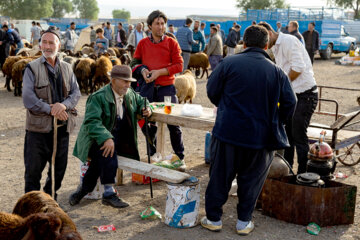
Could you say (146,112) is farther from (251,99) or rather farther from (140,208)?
(251,99)

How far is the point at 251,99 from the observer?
4.02 m

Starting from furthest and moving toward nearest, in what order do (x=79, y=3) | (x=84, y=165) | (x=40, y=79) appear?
1. (x=79, y=3)
2. (x=84, y=165)
3. (x=40, y=79)

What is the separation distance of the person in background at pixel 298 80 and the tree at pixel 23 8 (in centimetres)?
10079

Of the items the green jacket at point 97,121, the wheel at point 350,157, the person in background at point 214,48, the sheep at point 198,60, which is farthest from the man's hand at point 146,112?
the sheep at point 198,60

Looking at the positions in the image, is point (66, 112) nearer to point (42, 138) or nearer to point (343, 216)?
point (42, 138)

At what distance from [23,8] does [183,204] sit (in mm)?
103759

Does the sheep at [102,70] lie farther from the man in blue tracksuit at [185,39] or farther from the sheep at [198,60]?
the sheep at [198,60]

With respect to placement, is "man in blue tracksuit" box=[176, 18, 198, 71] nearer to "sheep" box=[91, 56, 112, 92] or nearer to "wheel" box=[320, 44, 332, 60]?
"sheep" box=[91, 56, 112, 92]

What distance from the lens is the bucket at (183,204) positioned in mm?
4574

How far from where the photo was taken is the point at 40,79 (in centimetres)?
444

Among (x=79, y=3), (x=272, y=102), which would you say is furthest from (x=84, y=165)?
(x=79, y=3)

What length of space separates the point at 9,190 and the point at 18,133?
329cm

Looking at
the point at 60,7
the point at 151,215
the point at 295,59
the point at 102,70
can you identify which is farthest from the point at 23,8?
the point at 151,215

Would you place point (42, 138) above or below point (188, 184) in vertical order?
above
